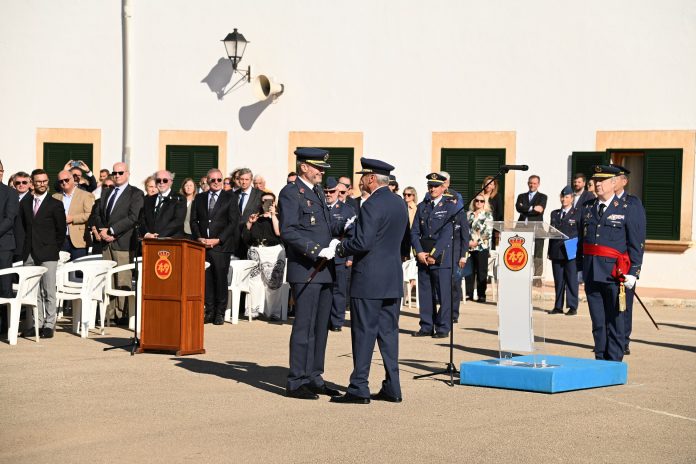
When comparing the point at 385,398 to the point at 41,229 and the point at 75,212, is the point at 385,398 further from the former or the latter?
the point at 75,212

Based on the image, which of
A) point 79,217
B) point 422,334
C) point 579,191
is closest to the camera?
point 422,334

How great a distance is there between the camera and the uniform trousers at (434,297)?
15438mm

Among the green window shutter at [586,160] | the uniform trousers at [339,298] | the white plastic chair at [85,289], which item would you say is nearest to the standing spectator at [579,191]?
the green window shutter at [586,160]

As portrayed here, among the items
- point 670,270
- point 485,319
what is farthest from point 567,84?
point 485,319

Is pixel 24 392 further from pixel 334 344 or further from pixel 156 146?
pixel 156 146

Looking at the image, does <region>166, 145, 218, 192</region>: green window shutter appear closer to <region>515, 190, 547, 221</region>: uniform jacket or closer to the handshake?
<region>515, 190, 547, 221</region>: uniform jacket

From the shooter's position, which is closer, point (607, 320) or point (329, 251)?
point (329, 251)

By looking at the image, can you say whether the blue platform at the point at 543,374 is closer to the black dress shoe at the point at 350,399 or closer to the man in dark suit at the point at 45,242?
the black dress shoe at the point at 350,399

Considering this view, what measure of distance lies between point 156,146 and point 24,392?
13815 mm

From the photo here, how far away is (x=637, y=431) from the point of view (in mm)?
9234

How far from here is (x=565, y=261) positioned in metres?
18.9

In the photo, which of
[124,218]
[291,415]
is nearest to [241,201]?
[124,218]

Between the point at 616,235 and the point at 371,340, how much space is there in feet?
11.6

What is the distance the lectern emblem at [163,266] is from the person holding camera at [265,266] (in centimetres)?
414
